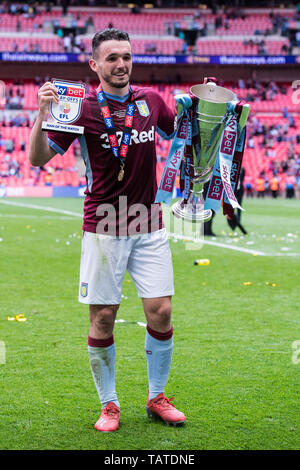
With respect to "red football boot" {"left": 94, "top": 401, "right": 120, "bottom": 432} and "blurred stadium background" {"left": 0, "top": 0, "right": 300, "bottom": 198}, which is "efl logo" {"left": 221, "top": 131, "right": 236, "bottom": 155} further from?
"blurred stadium background" {"left": 0, "top": 0, "right": 300, "bottom": 198}

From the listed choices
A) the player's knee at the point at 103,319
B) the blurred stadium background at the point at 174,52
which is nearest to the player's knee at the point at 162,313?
the player's knee at the point at 103,319

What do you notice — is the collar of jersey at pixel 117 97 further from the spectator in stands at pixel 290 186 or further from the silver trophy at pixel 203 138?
the spectator in stands at pixel 290 186

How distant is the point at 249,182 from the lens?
117 ft

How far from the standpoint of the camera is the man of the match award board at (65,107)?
12.0 feet

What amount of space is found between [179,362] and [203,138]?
6.64 ft

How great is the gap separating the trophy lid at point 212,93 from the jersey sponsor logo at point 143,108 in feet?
1.09

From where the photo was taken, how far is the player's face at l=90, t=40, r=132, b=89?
149 inches

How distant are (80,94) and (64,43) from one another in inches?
1782

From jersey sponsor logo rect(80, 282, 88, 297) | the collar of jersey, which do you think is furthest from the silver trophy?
jersey sponsor logo rect(80, 282, 88, 297)

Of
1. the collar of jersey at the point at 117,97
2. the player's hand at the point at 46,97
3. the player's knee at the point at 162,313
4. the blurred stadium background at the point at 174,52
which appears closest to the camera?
the player's hand at the point at 46,97

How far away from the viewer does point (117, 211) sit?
396cm

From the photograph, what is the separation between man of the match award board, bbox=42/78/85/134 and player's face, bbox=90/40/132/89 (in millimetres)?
208

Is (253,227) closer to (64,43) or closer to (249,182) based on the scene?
(249,182)

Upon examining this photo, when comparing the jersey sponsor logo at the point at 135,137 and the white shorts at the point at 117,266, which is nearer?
the jersey sponsor logo at the point at 135,137
